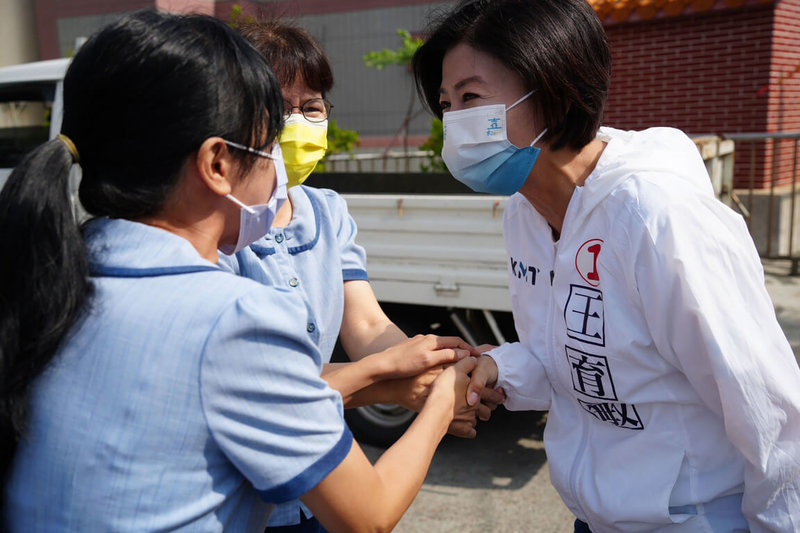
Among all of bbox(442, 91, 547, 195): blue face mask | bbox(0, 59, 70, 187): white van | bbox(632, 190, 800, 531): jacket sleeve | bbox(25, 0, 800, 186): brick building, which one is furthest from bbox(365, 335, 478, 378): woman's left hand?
bbox(25, 0, 800, 186): brick building

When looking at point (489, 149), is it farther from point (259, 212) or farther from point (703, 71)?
point (703, 71)

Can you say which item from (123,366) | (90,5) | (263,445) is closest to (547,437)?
(263,445)

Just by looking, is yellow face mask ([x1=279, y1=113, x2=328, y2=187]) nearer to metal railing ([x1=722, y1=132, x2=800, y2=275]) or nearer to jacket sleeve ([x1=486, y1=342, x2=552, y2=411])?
jacket sleeve ([x1=486, y1=342, x2=552, y2=411])

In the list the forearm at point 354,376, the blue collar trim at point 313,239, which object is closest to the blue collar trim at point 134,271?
the blue collar trim at point 313,239

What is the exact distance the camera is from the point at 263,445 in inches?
42.0

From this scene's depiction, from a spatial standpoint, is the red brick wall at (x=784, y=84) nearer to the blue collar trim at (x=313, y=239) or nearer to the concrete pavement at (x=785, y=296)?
the concrete pavement at (x=785, y=296)

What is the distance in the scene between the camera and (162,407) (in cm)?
102

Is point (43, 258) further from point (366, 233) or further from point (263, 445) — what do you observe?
point (366, 233)

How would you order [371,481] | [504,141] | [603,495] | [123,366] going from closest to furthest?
[123,366]
[371,481]
[603,495]
[504,141]

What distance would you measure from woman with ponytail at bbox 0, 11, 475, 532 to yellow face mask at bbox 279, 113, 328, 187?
734 mm

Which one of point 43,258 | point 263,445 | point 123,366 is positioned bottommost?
point 263,445

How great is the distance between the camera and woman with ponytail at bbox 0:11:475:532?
3.36ft

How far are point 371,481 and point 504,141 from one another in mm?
993

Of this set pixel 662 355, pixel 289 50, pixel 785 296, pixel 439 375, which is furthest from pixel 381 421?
pixel 785 296
